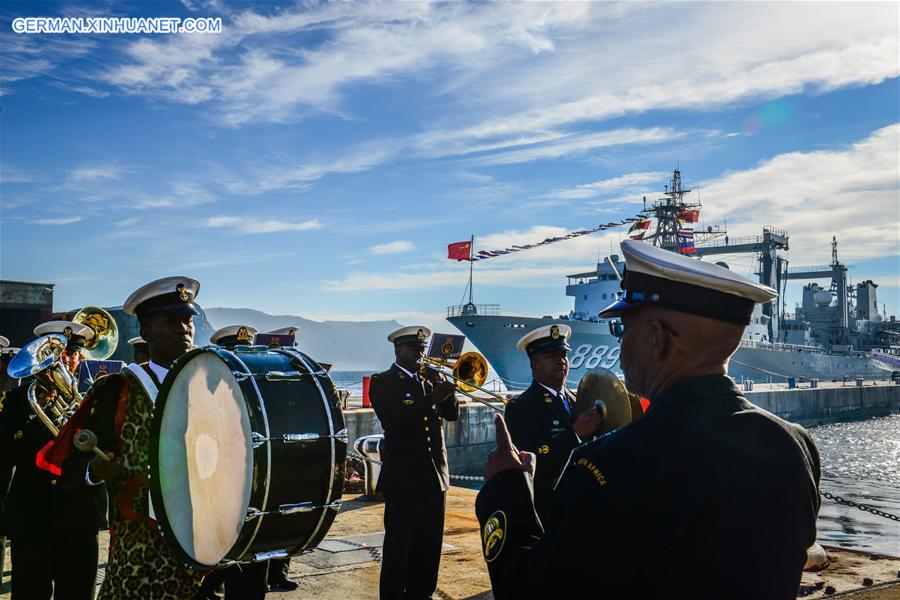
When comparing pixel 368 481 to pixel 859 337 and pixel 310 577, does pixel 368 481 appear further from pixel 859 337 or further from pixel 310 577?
pixel 859 337

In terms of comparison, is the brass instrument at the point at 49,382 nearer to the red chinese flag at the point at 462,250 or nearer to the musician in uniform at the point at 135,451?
the musician in uniform at the point at 135,451

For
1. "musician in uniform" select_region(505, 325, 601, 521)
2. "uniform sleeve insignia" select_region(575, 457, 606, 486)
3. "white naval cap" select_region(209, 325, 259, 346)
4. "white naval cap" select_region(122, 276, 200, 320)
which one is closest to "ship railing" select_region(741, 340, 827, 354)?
"white naval cap" select_region(209, 325, 259, 346)

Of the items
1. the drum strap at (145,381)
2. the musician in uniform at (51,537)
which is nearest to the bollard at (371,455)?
the musician in uniform at (51,537)

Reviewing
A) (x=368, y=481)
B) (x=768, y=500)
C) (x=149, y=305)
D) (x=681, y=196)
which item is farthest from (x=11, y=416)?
(x=681, y=196)

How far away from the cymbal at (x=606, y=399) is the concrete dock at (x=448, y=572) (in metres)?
2.36

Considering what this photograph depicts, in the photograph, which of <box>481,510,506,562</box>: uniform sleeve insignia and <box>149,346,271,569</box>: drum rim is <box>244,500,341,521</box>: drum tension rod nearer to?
<box>149,346,271,569</box>: drum rim

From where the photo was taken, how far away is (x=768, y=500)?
1953 millimetres

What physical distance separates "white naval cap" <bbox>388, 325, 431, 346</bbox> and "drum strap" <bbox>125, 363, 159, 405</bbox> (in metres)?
3.12

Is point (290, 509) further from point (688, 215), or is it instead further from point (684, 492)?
point (688, 215)

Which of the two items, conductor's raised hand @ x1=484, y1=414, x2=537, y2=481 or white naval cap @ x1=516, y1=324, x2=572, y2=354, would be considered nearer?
conductor's raised hand @ x1=484, y1=414, x2=537, y2=481

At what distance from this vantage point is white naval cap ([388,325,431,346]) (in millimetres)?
7078

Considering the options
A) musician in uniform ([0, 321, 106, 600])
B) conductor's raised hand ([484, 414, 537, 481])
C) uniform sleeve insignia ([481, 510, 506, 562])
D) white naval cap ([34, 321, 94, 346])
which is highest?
white naval cap ([34, 321, 94, 346])

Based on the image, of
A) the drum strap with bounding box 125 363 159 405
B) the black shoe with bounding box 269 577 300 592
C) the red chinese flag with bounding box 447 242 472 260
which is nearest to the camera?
the drum strap with bounding box 125 363 159 405

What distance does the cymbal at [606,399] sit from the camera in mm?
5062
